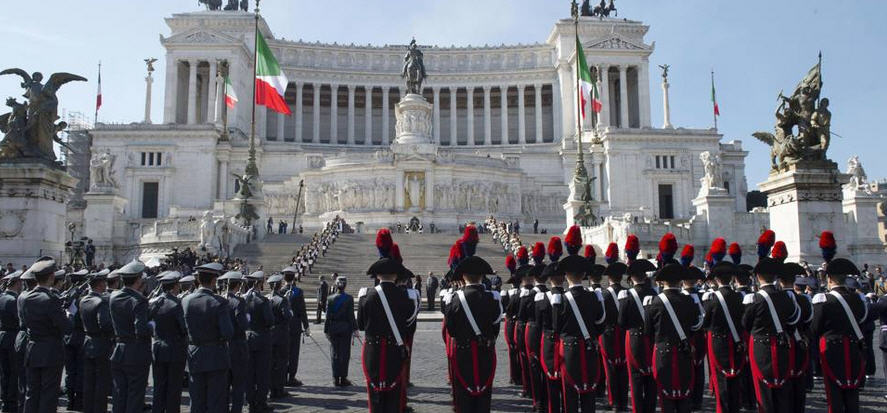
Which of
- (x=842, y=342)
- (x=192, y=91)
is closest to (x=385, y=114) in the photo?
(x=192, y=91)

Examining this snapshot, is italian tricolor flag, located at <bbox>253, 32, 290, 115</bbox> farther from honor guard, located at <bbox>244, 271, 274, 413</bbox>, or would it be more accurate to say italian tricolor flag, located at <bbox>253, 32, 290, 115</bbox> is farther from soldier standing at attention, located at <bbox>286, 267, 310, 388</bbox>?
honor guard, located at <bbox>244, 271, 274, 413</bbox>

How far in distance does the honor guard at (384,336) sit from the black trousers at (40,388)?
446cm

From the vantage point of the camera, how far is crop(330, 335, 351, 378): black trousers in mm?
12703

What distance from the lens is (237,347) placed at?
999cm

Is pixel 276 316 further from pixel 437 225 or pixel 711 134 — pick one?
pixel 711 134

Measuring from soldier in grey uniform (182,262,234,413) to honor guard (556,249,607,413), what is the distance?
4.22 metres

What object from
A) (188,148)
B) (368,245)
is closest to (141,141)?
(188,148)

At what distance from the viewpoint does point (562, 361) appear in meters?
9.09

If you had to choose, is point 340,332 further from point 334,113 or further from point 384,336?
point 334,113

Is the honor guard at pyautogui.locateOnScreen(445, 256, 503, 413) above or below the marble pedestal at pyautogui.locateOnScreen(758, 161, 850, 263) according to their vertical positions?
below

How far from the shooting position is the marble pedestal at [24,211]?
1827cm

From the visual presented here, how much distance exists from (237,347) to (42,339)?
8.43ft

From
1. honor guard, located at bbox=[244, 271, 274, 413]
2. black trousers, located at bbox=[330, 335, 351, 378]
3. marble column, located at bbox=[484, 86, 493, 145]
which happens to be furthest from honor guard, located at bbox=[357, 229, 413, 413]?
marble column, located at bbox=[484, 86, 493, 145]

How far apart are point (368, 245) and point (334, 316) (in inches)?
1060
